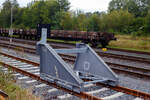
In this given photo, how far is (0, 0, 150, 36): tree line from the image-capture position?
40.8 m

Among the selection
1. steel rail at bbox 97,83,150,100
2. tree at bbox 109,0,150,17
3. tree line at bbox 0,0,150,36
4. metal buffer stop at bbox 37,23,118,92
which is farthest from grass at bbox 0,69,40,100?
tree at bbox 109,0,150,17

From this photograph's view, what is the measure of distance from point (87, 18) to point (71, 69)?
42.8 metres

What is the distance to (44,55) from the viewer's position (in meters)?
6.89

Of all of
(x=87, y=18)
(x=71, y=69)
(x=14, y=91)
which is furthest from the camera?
(x=87, y=18)

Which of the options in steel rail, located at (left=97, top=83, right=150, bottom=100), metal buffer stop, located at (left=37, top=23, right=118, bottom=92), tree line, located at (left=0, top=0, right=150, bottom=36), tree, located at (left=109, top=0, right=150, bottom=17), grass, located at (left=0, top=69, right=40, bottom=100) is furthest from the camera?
tree, located at (left=109, top=0, right=150, bottom=17)

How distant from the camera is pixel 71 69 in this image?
5879 mm

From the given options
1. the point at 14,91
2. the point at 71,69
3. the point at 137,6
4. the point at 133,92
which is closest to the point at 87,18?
the point at 137,6

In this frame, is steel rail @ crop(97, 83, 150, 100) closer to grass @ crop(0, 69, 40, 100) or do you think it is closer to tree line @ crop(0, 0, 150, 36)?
grass @ crop(0, 69, 40, 100)

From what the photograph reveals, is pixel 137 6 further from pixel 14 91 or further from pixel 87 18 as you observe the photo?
pixel 14 91

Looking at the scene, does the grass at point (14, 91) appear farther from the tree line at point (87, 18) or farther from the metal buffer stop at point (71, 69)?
the tree line at point (87, 18)

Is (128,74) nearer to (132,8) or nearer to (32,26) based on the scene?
(32,26)

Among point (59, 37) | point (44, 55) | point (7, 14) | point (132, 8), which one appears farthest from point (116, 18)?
point (7, 14)

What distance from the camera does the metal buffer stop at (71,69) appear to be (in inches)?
229

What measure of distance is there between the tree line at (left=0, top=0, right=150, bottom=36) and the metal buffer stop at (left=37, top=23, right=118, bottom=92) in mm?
29199
